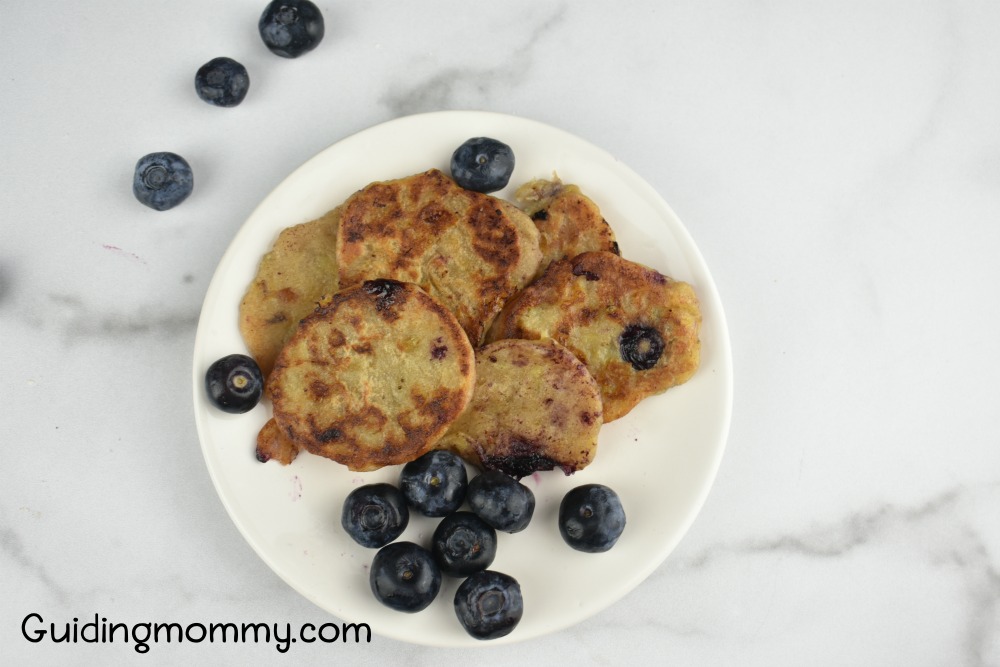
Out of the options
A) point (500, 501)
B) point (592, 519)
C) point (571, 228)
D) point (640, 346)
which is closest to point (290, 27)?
point (571, 228)

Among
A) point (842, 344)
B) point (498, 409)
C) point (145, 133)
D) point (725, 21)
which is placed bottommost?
point (498, 409)

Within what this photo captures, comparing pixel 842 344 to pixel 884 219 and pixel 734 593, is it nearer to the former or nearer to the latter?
pixel 884 219

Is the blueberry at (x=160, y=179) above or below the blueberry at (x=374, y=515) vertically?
above

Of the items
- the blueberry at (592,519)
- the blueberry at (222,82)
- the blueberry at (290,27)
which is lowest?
→ the blueberry at (592,519)

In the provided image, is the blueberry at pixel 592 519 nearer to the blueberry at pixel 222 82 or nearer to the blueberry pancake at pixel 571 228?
the blueberry pancake at pixel 571 228

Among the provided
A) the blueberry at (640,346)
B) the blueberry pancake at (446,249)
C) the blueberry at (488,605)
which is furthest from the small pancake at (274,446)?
the blueberry at (640,346)

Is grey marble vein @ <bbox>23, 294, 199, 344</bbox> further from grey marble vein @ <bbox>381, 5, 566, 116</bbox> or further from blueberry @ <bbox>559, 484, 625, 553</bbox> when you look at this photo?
blueberry @ <bbox>559, 484, 625, 553</bbox>

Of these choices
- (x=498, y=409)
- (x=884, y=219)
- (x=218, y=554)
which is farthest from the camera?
(x=884, y=219)

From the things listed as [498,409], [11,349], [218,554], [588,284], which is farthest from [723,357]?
[11,349]
